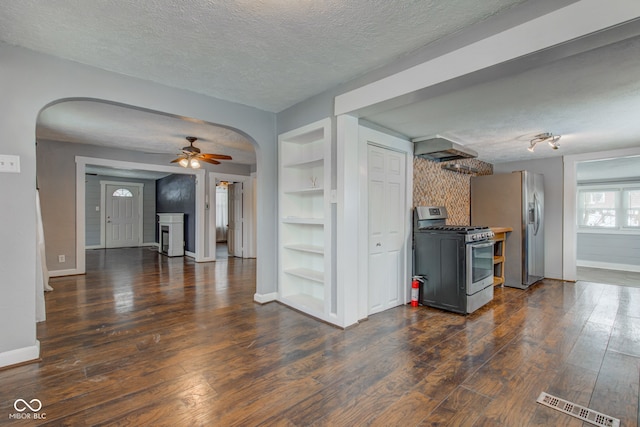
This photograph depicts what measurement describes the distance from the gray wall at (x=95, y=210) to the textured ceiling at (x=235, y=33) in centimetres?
825

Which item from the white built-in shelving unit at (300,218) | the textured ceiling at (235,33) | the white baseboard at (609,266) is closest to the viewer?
the textured ceiling at (235,33)

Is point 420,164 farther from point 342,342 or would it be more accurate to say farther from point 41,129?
point 41,129

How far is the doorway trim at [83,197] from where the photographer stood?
5289 millimetres

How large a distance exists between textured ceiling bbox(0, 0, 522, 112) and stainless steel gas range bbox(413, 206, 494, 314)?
2.07m

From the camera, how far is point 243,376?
203cm

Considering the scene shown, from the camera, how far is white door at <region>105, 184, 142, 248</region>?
30.5ft

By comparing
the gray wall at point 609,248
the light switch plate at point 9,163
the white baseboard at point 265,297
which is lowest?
the white baseboard at point 265,297

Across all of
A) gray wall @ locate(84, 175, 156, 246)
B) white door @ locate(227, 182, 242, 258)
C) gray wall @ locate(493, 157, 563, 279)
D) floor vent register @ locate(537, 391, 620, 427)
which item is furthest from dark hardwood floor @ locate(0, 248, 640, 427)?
gray wall @ locate(84, 175, 156, 246)

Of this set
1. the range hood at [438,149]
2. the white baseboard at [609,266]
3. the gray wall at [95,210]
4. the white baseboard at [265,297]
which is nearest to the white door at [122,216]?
the gray wall at [95,210]

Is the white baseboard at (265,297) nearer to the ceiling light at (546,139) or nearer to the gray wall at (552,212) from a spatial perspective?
the ceiling light at (546,139)

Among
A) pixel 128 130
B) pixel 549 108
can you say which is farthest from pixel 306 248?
pixel 128 130

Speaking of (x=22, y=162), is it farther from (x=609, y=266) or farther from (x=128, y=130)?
(x=609, y=266)

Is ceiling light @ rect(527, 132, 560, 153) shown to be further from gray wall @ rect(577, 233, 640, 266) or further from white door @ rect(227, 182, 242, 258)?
white door @ rect(227, 182, 242, 258)

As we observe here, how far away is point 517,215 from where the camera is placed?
4.69 meters
